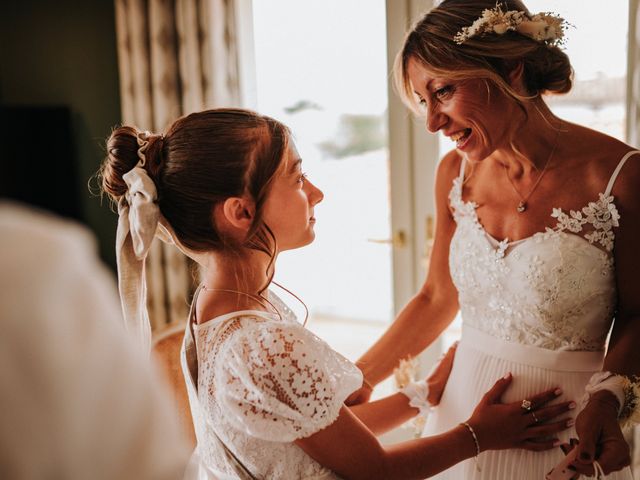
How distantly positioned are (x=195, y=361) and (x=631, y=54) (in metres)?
1.91

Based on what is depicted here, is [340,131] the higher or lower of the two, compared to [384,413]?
Result: higher

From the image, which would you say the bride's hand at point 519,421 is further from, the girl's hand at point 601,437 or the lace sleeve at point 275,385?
the lace sleeve at point 275,385

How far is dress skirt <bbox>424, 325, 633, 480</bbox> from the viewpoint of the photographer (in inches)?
57.3

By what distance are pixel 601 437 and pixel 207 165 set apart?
3.47 ft

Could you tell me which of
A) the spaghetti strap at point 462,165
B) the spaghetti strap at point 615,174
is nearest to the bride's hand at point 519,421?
the spaghetti strap at point 615,174

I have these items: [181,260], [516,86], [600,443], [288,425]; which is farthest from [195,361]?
[181,260]

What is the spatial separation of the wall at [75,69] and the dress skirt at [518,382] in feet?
10.4

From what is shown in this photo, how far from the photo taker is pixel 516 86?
5.07ft

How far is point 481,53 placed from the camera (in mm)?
1487

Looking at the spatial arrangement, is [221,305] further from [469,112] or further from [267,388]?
[469,112]

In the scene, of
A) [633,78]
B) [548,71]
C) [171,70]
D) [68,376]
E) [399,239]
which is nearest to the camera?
[68,376]

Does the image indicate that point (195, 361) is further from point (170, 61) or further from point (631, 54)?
point (170, 61)

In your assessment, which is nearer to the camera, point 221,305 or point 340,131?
point 221,305

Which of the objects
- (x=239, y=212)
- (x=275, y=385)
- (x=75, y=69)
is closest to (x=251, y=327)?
(x=275, y=385)
